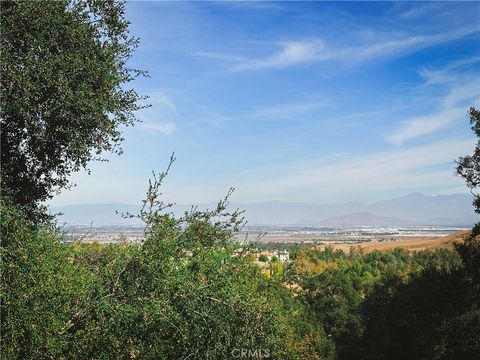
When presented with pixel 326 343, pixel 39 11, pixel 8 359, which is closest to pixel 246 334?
pixel 8 359

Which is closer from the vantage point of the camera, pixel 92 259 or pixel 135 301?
pixel 135 301

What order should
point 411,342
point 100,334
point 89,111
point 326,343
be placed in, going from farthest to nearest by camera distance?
point 326,343 < point 411,342 < point 89,111 < point 100,334

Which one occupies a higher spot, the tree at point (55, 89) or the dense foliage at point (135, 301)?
the tree at point (55, 89)

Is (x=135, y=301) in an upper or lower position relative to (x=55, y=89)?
lower

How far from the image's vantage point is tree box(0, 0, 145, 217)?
8633 mm

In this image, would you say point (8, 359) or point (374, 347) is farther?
point (374, 347)

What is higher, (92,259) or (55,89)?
(55,89)

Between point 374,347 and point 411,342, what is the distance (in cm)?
281

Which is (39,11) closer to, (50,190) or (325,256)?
(50,190)

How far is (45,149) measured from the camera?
982 cm

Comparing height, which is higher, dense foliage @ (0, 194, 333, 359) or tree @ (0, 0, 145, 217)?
tree @ (0, 0, 145, 217)

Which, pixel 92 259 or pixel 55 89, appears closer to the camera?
pixel 55 89

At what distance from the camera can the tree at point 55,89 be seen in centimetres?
863

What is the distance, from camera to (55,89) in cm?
888
